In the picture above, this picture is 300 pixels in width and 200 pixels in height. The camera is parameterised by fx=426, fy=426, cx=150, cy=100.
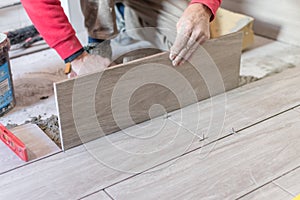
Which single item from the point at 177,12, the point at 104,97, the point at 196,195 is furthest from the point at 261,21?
the point at 196,195

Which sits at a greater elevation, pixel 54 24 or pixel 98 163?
pixel 54 24

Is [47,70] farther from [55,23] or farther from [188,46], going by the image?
[188,46]

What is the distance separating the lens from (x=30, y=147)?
1.08m

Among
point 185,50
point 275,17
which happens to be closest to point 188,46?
point 185,50

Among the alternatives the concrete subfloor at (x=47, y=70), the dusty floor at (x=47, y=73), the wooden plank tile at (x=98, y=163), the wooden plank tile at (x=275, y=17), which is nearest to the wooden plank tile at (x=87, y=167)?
the wooden plank tile at (x=98, y=163)

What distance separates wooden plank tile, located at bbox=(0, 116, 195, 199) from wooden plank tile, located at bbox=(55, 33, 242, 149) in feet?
0.13

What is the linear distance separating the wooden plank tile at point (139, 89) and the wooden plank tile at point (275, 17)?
547mm

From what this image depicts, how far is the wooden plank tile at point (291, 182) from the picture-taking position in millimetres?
898

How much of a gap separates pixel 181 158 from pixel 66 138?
0.94ft

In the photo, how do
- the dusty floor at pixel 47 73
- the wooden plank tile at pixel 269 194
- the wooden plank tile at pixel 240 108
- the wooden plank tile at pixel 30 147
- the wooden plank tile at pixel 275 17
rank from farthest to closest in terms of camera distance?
the wooden plank tile at pixel 275 17 < the dusty floor at pixel 47 73 < the wooden plank tile at pixel 240 108 < the wooden plank tile at pixel 30 147 < the wooden plank tile at pixel 269 194

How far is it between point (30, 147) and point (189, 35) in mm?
514

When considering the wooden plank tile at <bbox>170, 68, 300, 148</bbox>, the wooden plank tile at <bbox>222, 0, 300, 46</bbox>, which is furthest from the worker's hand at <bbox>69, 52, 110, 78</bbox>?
the wooden plank tile at <bbox>222, 0, 300, 46</bbox>

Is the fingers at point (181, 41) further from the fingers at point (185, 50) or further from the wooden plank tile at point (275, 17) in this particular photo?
the wooden plank tile at point (275, 17)

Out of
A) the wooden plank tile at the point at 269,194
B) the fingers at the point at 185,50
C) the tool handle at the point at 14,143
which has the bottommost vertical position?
the wooden plank tile at the point at 269,194
